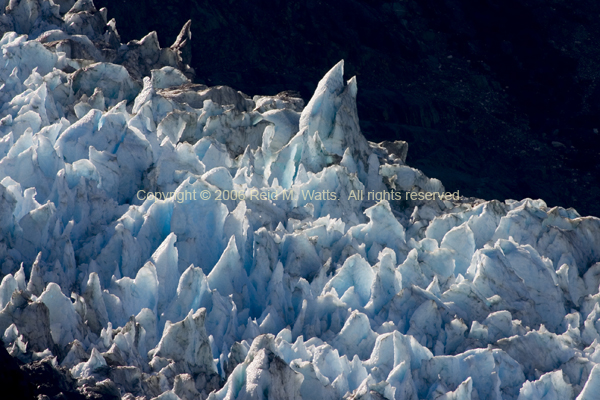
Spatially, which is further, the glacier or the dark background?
the dark background

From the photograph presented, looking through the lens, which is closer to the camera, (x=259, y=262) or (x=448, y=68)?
(x=259, y=262)

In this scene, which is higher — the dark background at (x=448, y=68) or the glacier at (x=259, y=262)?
the glacier at (x=259, y=262)

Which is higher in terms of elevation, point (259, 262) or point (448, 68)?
point (259, 262)

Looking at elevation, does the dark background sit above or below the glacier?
below

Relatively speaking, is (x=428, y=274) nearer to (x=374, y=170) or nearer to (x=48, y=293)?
(x=374, y=170)

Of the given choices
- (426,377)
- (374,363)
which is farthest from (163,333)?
(426,377)
